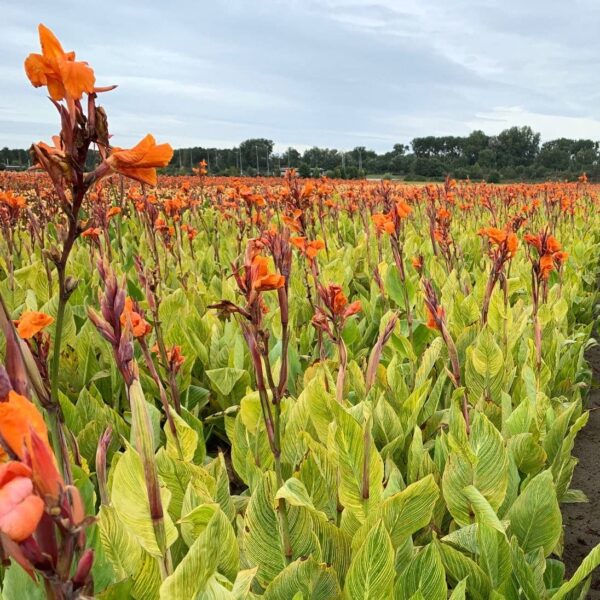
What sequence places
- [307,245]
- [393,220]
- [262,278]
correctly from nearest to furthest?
1. [262,278]
2. [307,245]
3. [393,220]

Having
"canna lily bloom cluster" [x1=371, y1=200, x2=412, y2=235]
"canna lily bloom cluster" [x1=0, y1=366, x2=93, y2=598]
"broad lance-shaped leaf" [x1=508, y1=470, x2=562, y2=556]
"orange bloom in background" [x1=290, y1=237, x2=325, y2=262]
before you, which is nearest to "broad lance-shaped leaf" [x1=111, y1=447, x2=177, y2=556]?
"canna lily bloom cluster" [x1=0, y1=366, x2=93, y2=598]

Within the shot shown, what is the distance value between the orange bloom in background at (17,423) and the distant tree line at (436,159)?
26.6 metres

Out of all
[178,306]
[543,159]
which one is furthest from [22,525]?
[543,159]

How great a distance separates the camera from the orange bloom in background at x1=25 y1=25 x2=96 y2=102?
0.75 metres

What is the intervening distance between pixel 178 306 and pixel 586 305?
2574mm

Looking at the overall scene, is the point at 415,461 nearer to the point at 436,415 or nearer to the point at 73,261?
the point at 436,415

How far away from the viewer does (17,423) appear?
15.9 inches

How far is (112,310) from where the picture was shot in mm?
838

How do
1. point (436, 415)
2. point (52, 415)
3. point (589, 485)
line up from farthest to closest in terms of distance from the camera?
point (589, 485) → point (436, 415) → point (52, 415)

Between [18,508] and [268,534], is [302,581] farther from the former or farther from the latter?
[18,508]

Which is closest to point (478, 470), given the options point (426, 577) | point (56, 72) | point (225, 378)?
point (426, 577)

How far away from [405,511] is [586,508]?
1.28 m

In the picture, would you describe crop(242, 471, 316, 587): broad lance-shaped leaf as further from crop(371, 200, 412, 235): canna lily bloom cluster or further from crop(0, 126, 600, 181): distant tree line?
crop(0, 126, 600, 181): distant tree line

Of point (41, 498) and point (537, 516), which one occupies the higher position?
point (41, 498)
